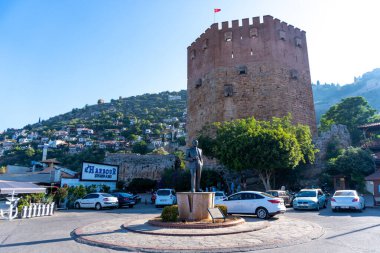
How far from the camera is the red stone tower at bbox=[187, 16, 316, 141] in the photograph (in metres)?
33.6

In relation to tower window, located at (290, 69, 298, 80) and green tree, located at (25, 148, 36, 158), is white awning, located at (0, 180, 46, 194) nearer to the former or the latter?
tower window, located at (290, 69, 298, 80)

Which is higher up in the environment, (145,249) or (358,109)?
(358,109)

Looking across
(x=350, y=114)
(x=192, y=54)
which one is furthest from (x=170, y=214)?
(x=350, y=114)

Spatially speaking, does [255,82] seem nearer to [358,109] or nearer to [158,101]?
[358,109]

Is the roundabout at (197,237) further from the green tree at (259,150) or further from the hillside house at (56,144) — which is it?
the hillside house at (56,144)

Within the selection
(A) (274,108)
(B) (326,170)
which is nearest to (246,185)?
(B) (326,170)

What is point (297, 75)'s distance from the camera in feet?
115

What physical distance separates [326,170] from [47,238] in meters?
24.6

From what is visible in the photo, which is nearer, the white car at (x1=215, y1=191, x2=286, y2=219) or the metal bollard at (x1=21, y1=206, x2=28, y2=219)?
the white car at (x1=215, y1=191, x2=286, y2=219)

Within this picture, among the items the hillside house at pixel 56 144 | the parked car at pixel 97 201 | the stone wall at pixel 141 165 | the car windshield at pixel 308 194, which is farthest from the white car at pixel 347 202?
the hillside house at pixel 56 144

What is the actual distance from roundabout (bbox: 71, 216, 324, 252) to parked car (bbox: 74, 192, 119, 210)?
9.70 m

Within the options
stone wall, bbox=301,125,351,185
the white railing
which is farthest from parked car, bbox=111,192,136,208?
stone wall, bbox=301,125,351,185

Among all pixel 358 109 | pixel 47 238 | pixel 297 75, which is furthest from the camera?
pixel 358 109

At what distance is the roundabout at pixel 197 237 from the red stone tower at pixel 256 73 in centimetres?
2459
